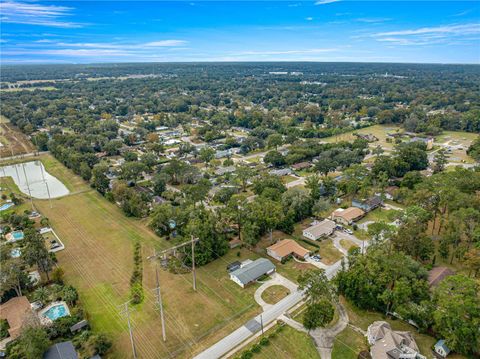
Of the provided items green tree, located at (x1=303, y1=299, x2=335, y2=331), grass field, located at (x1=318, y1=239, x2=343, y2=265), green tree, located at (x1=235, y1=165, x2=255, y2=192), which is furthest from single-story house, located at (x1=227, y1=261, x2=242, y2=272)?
green tree, located at (x1=235, y1=165, x2=255, y2=192)

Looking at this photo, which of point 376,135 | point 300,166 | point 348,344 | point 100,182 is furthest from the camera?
point 376,135

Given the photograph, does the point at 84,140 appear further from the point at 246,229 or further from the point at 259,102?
the point at 259,102

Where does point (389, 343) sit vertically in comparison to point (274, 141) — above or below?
below

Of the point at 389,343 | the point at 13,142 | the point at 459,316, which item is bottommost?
the point at 13,142

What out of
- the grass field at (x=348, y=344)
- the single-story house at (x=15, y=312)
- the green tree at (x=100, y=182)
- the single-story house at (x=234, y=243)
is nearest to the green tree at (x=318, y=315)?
the grass field at (x=348, y=344)

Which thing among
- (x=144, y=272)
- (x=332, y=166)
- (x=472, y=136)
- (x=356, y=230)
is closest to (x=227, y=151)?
(x=332, y=166)

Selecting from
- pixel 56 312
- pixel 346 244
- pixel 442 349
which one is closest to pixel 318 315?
pixel 442 349

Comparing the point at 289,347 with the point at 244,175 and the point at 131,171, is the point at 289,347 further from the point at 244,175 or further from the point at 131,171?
the point at 131,171

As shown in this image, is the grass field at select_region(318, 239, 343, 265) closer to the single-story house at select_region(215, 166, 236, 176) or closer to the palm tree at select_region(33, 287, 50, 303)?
the palm tree at select_region(33, 287, 50, 303)
